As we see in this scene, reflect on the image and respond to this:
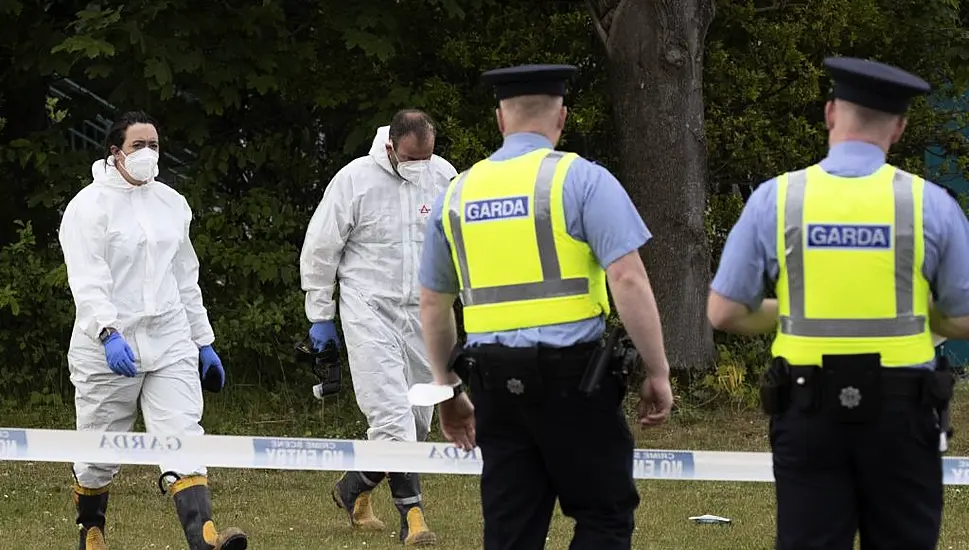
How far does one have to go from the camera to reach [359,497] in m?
8.54

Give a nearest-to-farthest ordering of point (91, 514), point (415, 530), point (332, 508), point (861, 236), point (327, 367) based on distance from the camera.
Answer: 1. point (861, 236)
2. point (91, 514)
3. point (415, 530)
4. point (327, 367)
5. point (332, 508)

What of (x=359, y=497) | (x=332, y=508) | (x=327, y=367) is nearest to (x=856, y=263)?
(x=327, y=367)

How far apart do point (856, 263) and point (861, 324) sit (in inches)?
6.5

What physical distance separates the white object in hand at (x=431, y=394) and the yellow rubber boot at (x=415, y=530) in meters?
2.69

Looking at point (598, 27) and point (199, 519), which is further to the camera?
point (598, 27)

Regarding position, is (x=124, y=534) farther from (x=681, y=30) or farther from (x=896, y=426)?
(x=681, y=30)

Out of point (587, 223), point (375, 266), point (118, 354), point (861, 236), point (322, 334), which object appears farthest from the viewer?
point (322, 334)

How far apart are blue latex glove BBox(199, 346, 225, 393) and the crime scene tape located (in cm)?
27

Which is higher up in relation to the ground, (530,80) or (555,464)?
(530,80)

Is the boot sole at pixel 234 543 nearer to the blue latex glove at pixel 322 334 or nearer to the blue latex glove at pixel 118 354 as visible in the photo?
the blue latex glove at pixel 118 354

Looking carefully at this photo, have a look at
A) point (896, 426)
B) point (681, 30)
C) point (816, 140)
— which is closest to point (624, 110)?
point (681, 30)

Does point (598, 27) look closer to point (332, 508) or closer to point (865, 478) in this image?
point (332, 508)

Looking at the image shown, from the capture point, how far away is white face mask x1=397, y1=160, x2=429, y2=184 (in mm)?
8141

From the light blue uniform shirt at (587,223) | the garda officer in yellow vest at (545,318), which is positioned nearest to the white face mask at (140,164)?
the garda officer in yellow vest at (545,318)
